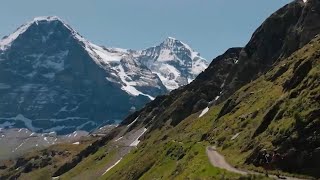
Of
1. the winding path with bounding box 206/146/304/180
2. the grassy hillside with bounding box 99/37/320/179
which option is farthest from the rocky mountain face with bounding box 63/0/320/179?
the winding path with bounding box 206/146/304/180

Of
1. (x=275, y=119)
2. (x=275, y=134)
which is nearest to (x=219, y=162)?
(x=275, y=119)

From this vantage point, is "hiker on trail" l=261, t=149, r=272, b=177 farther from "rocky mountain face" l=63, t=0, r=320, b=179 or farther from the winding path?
the winding path

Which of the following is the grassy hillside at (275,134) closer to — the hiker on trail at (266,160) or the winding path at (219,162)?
the hiker on trail at (266,160)

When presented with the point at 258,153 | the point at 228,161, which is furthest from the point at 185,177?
the point at 258,153

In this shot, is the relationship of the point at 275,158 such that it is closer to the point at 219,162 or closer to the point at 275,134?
the point at 275,134

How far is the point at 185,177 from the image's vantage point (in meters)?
73.4

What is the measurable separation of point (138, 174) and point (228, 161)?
6663cm

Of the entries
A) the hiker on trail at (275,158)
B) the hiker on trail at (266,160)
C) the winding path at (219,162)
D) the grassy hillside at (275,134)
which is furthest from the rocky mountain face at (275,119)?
the winding path at (219,162)

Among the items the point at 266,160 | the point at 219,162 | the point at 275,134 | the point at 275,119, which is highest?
the point at 275,119

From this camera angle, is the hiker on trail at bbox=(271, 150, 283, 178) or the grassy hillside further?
the hiker on trail at bbox=(271, 150, 283, 178)

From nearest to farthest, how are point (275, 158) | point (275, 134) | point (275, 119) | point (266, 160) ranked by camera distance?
1. point (275, 158)
2. point (266, 160)
3. point (275, 134)
4. point (275, 119)

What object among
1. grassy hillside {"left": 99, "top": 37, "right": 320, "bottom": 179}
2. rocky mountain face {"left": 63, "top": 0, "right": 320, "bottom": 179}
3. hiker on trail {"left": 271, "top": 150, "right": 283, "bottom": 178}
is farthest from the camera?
hiker on trail {"left": 271, "top": 150, "right": 283, "bottom": 178}

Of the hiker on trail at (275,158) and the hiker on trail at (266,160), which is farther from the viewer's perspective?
the hiker on trail at (266,160)

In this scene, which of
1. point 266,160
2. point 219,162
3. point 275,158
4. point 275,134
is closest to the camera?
point 275,158
